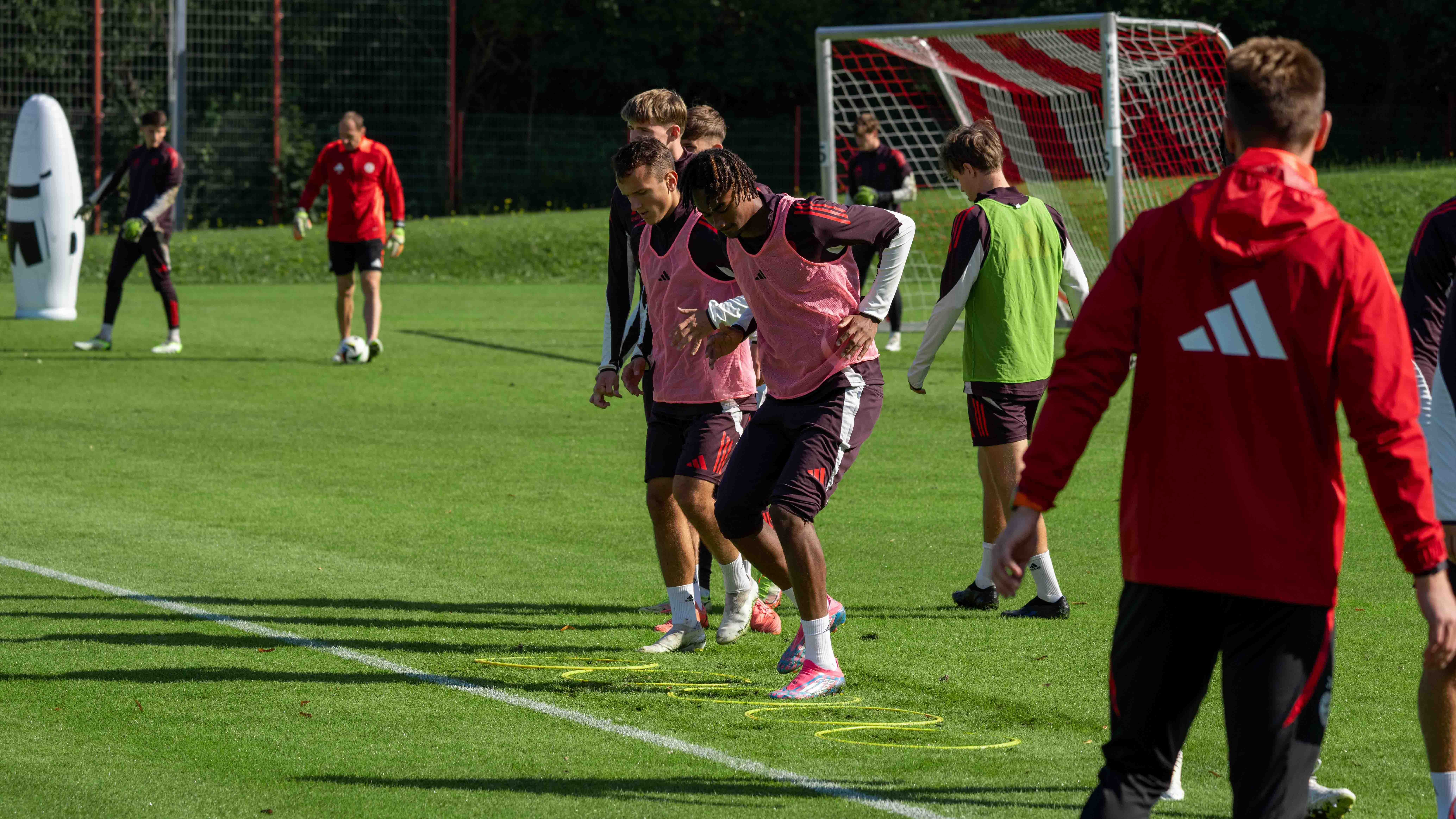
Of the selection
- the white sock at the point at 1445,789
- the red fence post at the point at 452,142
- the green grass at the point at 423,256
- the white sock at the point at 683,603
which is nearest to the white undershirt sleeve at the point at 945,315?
the white sock at the point at 683,603

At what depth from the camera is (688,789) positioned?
15.4 ft

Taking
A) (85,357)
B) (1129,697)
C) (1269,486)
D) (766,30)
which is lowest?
(85,357)

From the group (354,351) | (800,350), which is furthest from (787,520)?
(354,351)

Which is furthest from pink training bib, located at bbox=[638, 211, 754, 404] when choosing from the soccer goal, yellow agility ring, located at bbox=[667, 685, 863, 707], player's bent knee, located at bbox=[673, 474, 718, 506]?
the soccer goal

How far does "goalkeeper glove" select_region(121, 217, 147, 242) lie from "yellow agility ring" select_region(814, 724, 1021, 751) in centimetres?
1219

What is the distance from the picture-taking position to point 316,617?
22.4 ft

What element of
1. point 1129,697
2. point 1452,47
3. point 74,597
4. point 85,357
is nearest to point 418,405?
point 85,357

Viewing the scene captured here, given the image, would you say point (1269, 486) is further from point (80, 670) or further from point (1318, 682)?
point (80, 670)

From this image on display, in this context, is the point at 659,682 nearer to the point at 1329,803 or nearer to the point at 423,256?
the point at 1329,803

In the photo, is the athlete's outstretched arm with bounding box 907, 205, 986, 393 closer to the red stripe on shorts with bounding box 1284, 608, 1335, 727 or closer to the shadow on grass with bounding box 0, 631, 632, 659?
the shadow on grass with bounding box 0, 631, 632, 659

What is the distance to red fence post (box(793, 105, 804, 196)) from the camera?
36156 millimetres

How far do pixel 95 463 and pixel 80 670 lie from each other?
4.92m

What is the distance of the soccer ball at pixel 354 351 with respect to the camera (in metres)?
15.9

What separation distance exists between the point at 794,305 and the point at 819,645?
4.01ft
